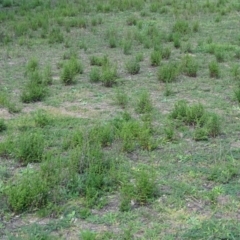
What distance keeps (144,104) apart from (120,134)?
132cm

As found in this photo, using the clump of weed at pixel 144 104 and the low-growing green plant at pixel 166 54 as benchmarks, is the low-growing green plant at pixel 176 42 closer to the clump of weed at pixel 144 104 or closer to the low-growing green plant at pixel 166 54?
the low-growing green plant at pixel 166 54

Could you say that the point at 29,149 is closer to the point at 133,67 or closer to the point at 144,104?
the point at 144,104

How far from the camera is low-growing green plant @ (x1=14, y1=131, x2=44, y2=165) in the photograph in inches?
234

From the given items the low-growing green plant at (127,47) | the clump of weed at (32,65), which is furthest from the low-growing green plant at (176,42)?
the clump of weed at (32,65)

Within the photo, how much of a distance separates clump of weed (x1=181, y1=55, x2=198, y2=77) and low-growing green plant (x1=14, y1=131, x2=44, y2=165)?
391cm

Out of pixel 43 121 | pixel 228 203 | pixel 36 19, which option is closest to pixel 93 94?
pixel 43 121

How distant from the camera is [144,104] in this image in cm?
764

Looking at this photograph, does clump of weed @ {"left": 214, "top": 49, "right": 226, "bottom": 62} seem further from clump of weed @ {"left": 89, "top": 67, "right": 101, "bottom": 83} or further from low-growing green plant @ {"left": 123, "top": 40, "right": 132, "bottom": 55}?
clump of weed @ {"left": 89, "top": 67, "right": 101, "bottom": 83}

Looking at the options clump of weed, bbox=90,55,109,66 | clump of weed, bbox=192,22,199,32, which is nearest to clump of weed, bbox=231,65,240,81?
clump of weed, bbox=90,55,109,66

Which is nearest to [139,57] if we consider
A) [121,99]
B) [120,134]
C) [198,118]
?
[121,99]

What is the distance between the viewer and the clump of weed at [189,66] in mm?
9367

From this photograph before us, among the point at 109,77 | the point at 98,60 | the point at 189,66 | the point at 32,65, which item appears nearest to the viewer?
the point at 109,77

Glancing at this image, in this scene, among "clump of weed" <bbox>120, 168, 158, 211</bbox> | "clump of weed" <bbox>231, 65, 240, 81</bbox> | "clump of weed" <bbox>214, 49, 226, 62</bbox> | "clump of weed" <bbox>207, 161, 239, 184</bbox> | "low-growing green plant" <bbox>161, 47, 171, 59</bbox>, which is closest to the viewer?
"clump of weed" <bbox>120, 168, 158, 211</bbox>

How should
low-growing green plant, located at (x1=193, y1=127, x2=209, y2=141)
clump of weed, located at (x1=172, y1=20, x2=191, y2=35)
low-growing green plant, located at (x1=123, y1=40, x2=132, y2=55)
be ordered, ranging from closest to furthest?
low-growing green plant, located at (x1=193, y1=127, x2=209, y2=141), low-growing green plant, located at (x1=123, y1=40, x2=132, y2=55), clump of weed, located at (x1=172, y1=20, x2=191, y2=35)
